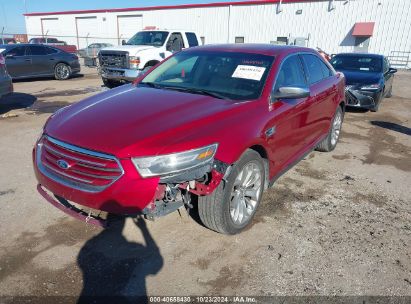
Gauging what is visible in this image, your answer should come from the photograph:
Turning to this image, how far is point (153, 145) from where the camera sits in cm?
267

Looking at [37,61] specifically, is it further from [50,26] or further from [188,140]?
[50,26]

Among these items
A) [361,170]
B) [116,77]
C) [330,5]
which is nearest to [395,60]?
[330,5]

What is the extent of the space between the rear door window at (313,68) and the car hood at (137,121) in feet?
6.09

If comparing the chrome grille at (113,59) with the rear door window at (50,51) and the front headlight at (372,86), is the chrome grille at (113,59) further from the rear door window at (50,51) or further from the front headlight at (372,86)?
the front headlight at (372,86)

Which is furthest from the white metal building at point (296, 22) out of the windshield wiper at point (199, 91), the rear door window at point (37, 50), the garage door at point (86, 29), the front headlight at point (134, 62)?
the windshield wiper at point (199, 91)

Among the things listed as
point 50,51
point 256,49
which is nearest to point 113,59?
point 50,51

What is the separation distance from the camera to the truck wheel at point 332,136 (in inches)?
227

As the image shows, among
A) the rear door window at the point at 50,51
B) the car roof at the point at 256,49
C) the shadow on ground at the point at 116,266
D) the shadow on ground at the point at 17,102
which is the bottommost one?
the shadow on ground at the point at 17,102

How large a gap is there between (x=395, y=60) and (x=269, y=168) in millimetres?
28000

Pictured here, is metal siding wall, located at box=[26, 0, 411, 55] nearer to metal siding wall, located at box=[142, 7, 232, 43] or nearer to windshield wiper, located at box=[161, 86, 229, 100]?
metal siding wall, located at box=[142, 7, 232, 43]

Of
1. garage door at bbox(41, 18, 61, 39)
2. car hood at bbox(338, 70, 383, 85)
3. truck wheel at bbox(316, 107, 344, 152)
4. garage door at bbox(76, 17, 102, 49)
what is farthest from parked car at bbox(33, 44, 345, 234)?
garage door at bbox(41, 18, 61, 39)

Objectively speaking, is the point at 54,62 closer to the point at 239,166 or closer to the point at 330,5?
the point at 239,166

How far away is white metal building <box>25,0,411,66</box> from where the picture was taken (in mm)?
26531

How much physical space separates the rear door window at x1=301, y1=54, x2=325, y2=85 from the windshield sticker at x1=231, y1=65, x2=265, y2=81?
3.83 ft
